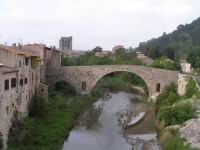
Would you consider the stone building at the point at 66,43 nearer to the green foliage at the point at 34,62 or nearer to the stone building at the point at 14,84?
the green foliage at the point at 34,62

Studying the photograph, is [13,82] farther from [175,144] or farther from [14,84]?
[175,144]

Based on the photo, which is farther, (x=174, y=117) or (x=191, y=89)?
(x=191, y=89)

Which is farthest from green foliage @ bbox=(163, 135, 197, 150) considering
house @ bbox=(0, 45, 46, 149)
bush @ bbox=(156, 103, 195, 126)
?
house @ bbox=(0, 45, 46, 149)

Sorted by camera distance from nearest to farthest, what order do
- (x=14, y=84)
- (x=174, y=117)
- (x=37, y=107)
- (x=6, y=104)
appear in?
(x=6, y=104), (x=14, y=84), (x=174, y=117), (x=37, y=107)

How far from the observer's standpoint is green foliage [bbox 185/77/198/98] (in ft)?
133

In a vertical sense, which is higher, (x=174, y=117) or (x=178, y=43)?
(x=178, y=43)

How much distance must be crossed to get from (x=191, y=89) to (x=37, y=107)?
14.8 metres

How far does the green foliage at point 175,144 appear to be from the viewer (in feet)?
84.4

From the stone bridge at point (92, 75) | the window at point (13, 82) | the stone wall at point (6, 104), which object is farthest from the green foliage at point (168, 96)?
the stone wall at point (6, 104)

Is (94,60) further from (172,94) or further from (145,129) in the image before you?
(145,129)

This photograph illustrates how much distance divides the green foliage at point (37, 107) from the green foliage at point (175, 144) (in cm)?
998

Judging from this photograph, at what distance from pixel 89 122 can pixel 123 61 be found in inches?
1798

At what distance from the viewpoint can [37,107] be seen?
111 feet

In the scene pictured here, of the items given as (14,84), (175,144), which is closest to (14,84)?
(14,84)
